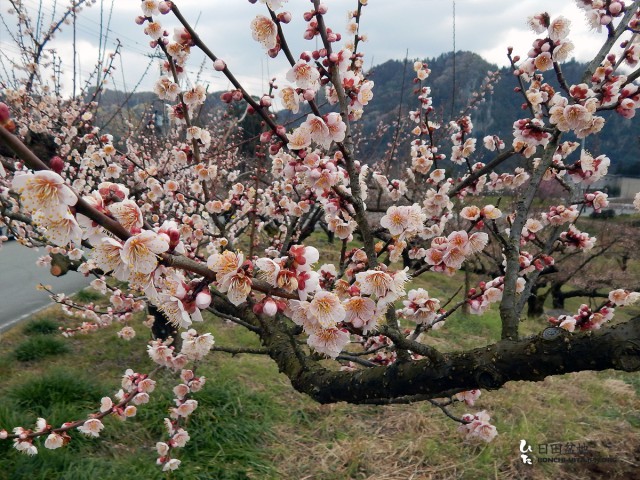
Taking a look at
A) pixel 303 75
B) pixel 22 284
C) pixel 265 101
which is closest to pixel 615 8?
pixel 303 75

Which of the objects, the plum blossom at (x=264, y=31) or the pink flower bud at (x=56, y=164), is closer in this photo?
the pink flower bud at (x=56, y=164)

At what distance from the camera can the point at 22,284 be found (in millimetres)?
8797

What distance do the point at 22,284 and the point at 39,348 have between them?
15.5 feet

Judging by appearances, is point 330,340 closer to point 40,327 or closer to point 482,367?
point 482,367

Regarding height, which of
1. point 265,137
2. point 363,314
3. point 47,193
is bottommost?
point 363,314

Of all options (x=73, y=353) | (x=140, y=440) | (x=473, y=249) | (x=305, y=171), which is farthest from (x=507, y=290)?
(x=73, y=353)

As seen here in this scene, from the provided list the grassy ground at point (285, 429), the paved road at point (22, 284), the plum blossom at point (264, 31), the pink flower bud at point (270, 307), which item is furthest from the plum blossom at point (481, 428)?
the paved road at point (22, 284)

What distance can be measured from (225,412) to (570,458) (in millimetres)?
3116

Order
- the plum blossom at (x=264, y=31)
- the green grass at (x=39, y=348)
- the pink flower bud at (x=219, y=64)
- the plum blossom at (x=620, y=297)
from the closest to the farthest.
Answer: the plum blossom at (x=264, y=31) < the pink flower bud at (x=219, y=64) < the plum blossom at (x=620, y=297) < the green grass at (x=39, y=348)

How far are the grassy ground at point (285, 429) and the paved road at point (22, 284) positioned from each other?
2.52 meters

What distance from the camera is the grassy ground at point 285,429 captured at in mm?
3277

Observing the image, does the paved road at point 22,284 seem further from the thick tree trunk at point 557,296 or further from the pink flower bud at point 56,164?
the thick tree trunk at point 557,296

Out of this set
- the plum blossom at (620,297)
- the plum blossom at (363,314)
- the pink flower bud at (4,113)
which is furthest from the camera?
the plum blossom at (620,297)

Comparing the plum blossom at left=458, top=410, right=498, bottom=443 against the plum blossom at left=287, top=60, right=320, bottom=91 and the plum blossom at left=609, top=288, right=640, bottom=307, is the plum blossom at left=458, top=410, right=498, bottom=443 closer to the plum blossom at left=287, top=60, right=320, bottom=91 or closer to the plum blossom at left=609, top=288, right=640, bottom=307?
the plum blossom at left=609, top=288, right=640, bottom=307
